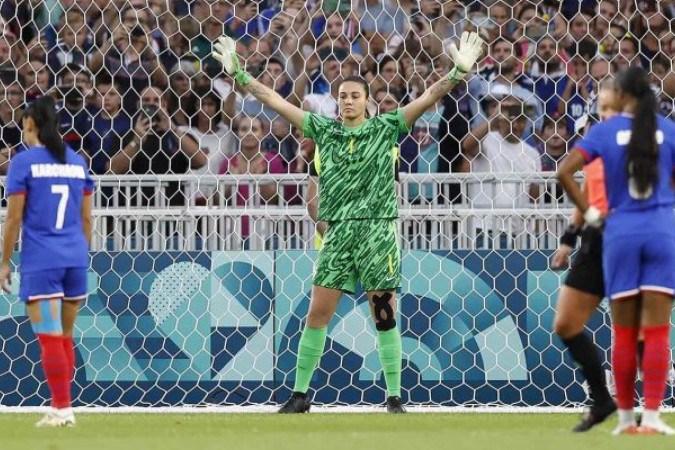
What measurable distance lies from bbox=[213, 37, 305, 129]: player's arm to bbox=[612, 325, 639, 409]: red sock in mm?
3132

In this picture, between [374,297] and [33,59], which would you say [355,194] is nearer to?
[374,297]

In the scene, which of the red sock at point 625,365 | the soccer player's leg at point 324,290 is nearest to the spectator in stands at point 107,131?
the soccer player's leg at point 324,290

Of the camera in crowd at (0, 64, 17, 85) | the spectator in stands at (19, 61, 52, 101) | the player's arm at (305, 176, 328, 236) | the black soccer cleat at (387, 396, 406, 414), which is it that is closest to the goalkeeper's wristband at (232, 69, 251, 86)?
the player's arm at (305, 176, 328, 236)

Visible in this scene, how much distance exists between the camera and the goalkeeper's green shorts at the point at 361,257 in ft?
31.5

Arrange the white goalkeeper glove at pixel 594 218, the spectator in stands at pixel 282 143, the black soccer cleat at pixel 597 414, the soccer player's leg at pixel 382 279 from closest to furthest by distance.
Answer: the white goalkeeper glove at pixel 594 218 < the black soccer cleat at pixel 597 414 < the soccer player's leg at pixel 382 279 < the spectator in stands at pixel 282 143

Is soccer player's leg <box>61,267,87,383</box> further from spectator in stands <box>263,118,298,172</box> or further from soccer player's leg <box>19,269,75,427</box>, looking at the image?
spectator in stands <box>263,118,298,172</box>

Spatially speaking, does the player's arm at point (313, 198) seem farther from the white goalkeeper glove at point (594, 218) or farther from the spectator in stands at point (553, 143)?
the white goalkeeper glove at point (594, 218)

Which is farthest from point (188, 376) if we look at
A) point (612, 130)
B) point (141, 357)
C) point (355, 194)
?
point (612, 130)

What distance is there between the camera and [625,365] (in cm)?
715

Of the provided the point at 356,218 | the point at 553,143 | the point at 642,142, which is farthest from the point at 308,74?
the point at 642,142

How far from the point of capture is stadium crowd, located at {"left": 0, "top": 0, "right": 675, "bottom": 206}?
38.3ft

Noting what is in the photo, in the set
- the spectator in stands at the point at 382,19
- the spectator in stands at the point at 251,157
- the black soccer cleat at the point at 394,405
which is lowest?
the black soccer cleat at the point at 394,405

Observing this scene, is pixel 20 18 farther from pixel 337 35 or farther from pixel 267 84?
pixel 337 35

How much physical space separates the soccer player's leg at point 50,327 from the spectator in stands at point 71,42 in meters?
4.12
